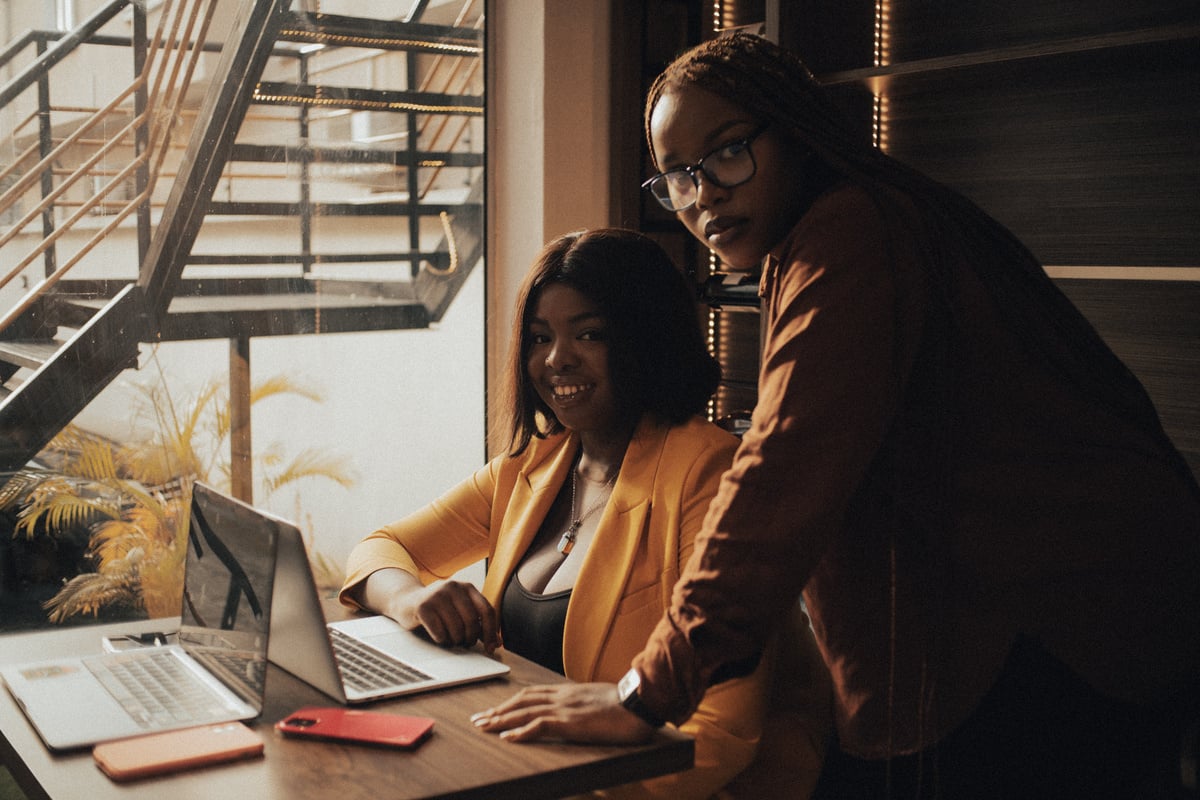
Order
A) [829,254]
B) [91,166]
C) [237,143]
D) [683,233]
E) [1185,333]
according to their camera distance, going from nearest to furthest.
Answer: [829,254]
[1185,333]
[91,166]
[237,143]
[683,233]

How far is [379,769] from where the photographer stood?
4.17ft

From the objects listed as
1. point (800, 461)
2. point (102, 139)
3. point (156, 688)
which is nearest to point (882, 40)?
point (102, 139)

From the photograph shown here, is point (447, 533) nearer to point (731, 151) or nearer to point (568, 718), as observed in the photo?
point (568, 718)

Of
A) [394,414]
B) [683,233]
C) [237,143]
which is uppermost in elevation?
[237,143]

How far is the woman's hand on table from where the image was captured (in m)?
1.30

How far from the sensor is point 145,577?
2.76 meters

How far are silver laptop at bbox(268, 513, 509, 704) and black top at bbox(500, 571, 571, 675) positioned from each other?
0.16 meters

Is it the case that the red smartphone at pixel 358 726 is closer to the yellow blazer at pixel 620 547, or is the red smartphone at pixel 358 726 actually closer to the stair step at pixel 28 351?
the yellow blazer at pixel 620 547

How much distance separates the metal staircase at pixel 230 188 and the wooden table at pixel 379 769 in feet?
4.65

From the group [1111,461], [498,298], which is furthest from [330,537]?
[1111,461]

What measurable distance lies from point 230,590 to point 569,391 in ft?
2.12

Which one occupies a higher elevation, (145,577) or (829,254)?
(829,254)

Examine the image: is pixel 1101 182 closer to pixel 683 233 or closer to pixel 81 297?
pixel 683 233

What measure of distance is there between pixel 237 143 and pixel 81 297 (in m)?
0.52
